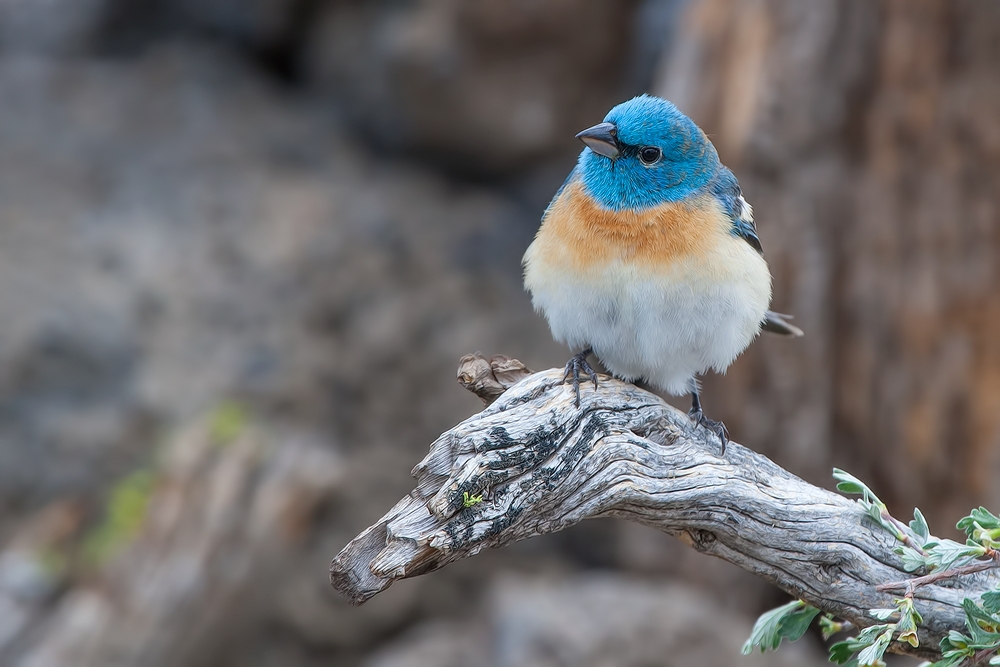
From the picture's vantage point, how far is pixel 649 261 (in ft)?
13.2

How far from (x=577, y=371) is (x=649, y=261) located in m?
0.59

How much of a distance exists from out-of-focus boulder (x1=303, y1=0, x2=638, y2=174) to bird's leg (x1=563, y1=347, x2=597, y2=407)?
5702 mm

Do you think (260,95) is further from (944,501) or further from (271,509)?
(944,501)

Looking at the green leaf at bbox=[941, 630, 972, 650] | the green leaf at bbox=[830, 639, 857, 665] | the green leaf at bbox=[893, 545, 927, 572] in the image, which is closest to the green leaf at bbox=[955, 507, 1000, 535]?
the green leaf at bbox=[893, 545, 927, 572]

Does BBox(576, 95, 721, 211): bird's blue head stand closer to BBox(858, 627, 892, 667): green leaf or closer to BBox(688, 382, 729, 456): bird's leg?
BBox(688, 382, 729, 456): bird's leg

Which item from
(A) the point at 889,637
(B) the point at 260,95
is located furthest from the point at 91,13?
(A) the point at 889,637

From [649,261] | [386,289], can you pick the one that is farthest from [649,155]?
[386,289]

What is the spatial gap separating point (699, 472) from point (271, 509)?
13.0ft

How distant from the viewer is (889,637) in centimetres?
306

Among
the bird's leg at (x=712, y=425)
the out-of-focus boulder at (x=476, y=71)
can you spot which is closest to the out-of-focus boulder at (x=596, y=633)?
the bird's leg at (x=712, y=425)

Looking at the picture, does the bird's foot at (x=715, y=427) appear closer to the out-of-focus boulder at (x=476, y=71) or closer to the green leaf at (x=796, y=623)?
the green leaf at (x=796, y=623)

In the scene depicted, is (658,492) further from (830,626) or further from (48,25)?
(48,25)

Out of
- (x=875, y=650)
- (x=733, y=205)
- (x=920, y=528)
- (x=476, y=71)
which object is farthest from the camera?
(x=476, y=71)

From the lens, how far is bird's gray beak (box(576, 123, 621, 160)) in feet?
13.7
